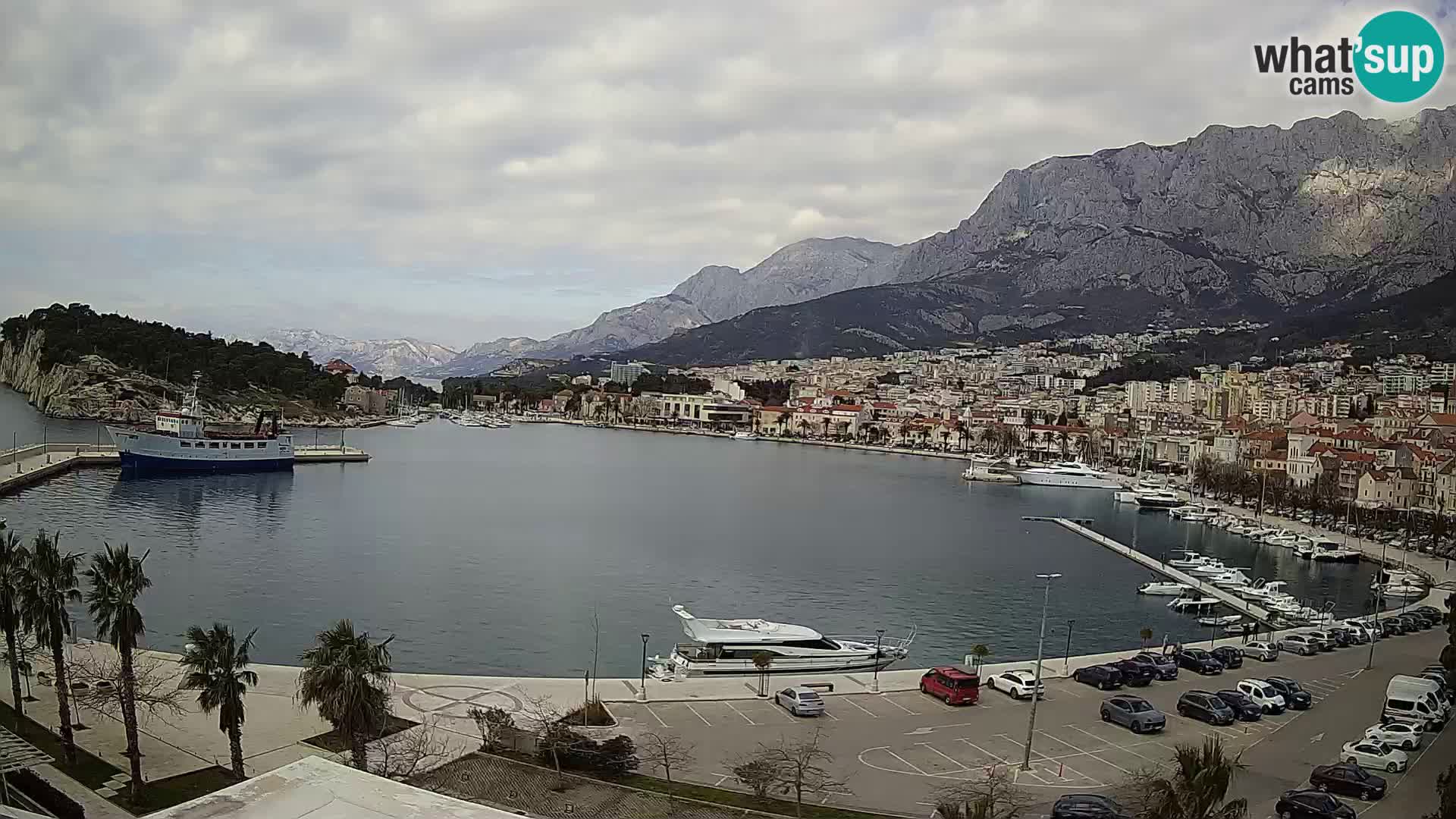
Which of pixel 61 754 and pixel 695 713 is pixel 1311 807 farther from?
pixel 61 754

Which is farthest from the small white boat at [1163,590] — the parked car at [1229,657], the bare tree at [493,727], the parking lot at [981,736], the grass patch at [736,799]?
the bare tree at [493,727]

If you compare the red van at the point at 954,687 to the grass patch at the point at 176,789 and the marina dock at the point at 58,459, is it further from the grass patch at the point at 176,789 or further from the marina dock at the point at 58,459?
the marina dock at the point at 58,459

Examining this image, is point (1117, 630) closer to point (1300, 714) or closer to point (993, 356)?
point (1300, 714)

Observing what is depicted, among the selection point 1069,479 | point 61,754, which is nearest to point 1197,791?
point 61,754

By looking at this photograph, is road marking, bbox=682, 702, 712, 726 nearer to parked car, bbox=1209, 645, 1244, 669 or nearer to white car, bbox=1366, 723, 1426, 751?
white car, bbox=1366, 723, 1426, 751

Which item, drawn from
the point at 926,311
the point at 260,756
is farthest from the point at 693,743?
the point at 926,311

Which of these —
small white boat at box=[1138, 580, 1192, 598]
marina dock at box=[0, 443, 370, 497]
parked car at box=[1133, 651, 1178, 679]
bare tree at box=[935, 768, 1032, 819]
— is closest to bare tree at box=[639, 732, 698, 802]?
bare tree at box=[935, 768, 1032, 819]
